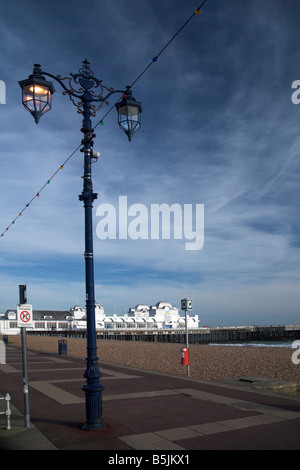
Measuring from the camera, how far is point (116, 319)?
535ft

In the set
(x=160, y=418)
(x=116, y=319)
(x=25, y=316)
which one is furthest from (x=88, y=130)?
(x=116, y=319)

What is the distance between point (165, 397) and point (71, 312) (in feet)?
500

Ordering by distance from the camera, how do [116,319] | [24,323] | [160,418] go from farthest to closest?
[116,319] → [160,418] → [24,323]

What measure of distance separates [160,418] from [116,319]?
158m

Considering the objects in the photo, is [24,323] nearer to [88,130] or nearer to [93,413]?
[93,413]

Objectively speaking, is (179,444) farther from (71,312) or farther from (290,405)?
(71,312)

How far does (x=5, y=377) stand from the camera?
16.2m

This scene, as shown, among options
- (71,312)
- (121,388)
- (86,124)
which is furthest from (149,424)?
(71,312)

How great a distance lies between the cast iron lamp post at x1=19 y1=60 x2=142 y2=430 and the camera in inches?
298

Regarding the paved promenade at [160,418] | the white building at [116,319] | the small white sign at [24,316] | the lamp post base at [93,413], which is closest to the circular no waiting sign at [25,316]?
the small white sign at [24,316]

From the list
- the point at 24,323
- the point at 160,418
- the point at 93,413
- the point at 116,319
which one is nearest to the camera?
the point at 93,413

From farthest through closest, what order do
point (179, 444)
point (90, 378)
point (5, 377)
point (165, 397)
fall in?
point (5, 377), point (165, 397), point (90, 378), point (179, 444)

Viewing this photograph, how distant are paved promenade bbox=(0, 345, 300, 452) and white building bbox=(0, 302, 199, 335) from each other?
4779 inches

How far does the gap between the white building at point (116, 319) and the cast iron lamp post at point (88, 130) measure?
125 m
